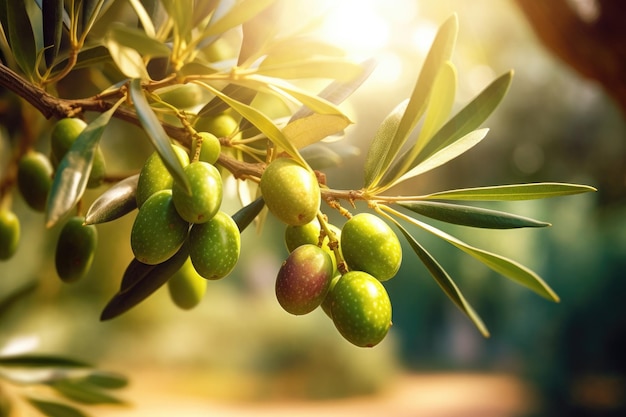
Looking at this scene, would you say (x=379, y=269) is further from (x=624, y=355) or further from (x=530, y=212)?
(x=530, y=212)

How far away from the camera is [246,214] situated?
0.45m

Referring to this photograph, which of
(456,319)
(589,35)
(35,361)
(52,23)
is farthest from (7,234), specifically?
(456,319)

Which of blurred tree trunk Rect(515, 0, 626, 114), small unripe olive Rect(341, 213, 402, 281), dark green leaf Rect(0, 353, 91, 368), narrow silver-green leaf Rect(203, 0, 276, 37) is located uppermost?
blurred tree trunk Rect(515, 0, 626, 114)

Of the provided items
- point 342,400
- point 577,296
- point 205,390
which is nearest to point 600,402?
point 577,296

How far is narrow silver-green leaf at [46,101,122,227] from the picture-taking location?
0.98ft

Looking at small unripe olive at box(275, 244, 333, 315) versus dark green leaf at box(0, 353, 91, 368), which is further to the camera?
dark green leaf at box(0, 353, 91, 368)

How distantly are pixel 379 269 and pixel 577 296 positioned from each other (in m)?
5.45

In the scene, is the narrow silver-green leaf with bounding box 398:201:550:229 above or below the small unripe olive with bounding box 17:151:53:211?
below

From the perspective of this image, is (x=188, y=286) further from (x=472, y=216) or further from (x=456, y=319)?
(x=456, y=319)

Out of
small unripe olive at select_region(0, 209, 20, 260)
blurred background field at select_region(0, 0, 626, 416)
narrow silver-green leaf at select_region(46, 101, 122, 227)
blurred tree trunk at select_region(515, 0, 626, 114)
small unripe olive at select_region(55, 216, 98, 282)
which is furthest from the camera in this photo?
blurred background field at select_region(0, 0, 626, 416)

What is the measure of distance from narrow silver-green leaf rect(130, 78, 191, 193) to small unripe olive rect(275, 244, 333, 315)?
0.11 m

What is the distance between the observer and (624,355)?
16.6ft

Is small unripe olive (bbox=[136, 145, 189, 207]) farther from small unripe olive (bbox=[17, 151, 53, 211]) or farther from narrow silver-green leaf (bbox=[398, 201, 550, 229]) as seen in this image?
small unripe olive (bbox=[17, 151, 53, 211])

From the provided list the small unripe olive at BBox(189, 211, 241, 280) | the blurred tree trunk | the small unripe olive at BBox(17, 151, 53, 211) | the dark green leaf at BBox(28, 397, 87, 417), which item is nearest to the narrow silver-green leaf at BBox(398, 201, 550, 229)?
the small unripe olive at BBox(189, 211, 241, 280)
